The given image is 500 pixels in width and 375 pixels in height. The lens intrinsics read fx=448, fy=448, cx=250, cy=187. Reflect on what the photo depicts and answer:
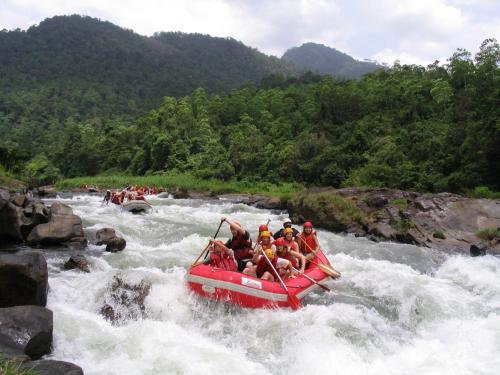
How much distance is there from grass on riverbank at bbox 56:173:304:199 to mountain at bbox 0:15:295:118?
47.8 m

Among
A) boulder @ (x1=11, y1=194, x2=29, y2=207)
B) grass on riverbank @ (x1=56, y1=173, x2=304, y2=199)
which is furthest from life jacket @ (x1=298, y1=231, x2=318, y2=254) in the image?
grass on riverbank @ (x1=56, y1=173, x2=304, y2=199)

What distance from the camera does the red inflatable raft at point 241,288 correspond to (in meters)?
7.73

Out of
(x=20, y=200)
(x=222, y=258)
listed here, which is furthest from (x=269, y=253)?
(x=20, y=200)

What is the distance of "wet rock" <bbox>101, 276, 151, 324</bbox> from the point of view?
7.38 metres

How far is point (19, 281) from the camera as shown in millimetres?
6820

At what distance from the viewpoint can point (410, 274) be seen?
10.7 metres

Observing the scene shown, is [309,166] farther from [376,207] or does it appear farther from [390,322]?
[390,322]

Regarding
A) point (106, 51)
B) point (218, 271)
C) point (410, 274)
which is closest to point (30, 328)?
point (218, 271)

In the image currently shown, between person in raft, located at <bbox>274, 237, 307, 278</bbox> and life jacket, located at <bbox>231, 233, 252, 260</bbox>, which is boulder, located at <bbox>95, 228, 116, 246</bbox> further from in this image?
person in raft, located at <bbox>274, 237, 307, 278</bbox>

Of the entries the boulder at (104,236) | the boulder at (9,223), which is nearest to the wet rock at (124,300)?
the boulder at (104,236)

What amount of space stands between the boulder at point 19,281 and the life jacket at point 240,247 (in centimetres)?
373

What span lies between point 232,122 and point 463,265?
1818 inches

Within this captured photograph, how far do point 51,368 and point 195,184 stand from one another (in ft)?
102

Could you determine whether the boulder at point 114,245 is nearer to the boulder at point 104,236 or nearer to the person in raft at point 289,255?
the boulder at point 104,236
